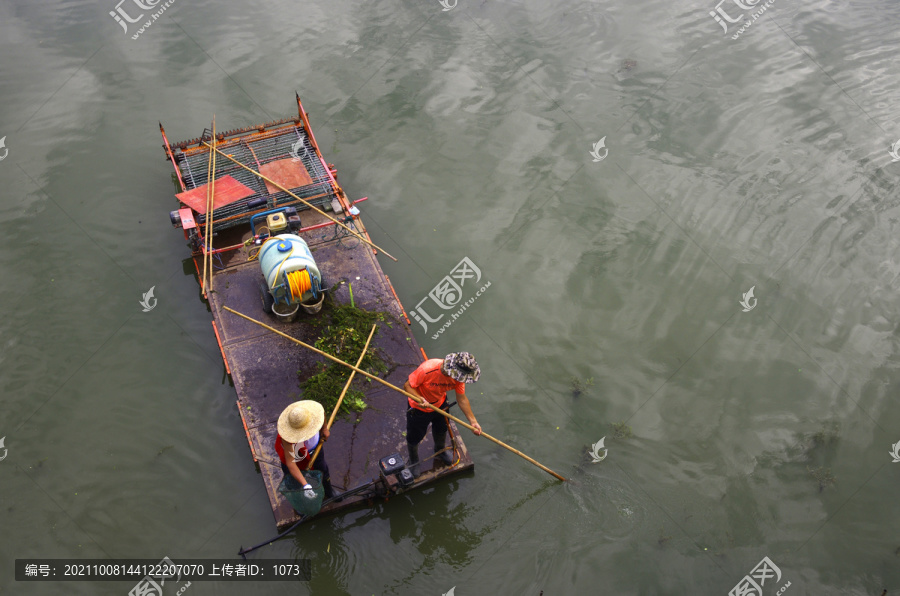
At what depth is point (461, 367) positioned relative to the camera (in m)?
6.18

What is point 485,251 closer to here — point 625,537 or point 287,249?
point 287,249

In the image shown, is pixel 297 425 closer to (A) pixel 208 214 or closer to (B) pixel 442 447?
(B) pixel 442 447

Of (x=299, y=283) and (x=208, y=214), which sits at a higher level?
(x=208, y=214)

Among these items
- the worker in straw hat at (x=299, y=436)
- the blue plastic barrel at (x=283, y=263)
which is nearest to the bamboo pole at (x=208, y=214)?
the blue plastic barrel at (x=283, y=263)

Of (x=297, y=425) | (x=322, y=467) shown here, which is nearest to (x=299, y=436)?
(x=297, y=425)

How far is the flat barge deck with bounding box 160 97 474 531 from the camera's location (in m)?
7.21

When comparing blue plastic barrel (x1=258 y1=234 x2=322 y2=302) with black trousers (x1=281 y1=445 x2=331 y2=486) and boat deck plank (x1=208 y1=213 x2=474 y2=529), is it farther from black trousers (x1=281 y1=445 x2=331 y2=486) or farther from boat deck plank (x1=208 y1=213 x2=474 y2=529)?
black trousers (x1=281 y1=445 x2=331 y2=486)

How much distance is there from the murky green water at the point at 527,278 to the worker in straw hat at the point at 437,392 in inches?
29.9

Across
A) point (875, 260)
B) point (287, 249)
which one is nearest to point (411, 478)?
point (287, 249)

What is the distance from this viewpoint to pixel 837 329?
29.6 feet

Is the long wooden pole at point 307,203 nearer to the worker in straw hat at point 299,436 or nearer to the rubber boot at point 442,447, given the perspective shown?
the rubber boot at point 442,447

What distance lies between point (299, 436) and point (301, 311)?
108 inches

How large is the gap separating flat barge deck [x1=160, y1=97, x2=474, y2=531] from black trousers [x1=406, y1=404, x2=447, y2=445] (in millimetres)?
290

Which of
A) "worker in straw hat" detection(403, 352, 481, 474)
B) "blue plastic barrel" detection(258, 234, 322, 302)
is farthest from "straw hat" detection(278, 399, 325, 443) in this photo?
"blue plastic barrel" detection(258, 234, 322, 302)
